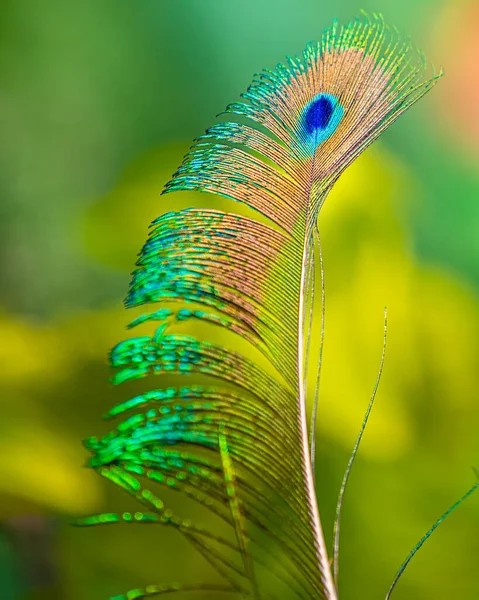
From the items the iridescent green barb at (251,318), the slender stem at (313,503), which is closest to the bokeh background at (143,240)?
the iridescent green barb at (251,318)

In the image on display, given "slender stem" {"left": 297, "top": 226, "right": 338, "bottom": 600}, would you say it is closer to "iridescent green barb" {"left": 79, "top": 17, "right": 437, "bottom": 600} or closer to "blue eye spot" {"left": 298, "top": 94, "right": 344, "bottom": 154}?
"iridescent green barb" {"left": 79, "top": 17, "right": 437, "bottom": 600}

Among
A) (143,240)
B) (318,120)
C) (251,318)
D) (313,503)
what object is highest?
(318,120)

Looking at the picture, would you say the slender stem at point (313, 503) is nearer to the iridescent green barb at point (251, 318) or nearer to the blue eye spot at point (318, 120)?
the iridescent green barb at point (251, 318)

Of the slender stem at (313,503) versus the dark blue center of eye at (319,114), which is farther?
the dark blue center of eye at (319,114)

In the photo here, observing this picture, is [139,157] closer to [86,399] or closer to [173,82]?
[173,82]

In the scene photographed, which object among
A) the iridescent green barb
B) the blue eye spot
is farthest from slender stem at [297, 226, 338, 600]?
the blue eye spot

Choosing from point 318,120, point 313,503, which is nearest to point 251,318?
point 313,503

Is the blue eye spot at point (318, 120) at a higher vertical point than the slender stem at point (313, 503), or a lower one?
higher

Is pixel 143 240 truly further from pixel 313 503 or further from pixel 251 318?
pixel 313 503
